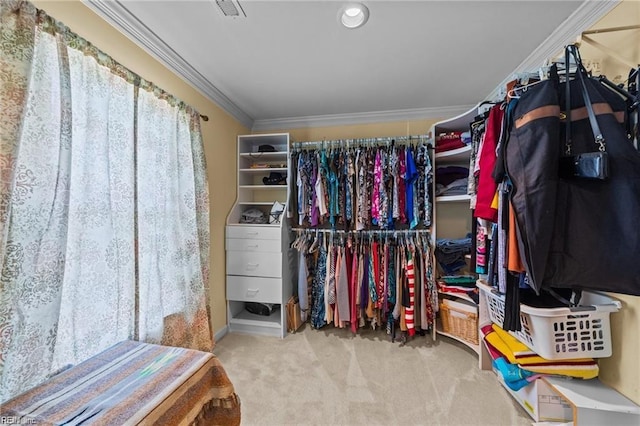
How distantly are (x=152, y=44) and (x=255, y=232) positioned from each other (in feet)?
5.27

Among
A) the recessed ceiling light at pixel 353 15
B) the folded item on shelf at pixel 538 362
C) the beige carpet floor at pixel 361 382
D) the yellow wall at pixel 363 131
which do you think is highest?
the recessed ceiling light at pixel 353 15

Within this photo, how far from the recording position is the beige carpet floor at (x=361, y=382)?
1.44m

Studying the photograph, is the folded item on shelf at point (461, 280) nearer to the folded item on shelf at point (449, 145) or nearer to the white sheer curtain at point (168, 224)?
the folded item on shelf at point (449, 145)

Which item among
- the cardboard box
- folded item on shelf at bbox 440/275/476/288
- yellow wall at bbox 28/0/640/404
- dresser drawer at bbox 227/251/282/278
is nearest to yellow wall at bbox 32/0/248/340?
yellow wall at bbox 28/0/640/404

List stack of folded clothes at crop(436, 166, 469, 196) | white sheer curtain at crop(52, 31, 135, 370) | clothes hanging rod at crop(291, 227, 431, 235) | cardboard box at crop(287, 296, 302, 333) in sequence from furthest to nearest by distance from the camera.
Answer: cardboard box at crop(287, 296, 302, 333) < clothes hanging rod at crop(291, 227, 431, 235) < stack of folded clothes at crop(436, 166, 469, 196) < white sheer curtain at crop(52, 31, 135, 370)

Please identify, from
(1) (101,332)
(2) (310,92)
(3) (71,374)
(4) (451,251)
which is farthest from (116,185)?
(4) (451,251)

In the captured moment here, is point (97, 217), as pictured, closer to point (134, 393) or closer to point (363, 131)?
point (134, 393)

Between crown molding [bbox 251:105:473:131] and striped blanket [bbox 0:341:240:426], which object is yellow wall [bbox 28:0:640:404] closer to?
crown molding [bbox 251:105:473:131]

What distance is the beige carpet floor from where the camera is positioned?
1437mm

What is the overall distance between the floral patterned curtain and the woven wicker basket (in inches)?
84.1

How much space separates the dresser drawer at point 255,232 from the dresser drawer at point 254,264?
0.17m

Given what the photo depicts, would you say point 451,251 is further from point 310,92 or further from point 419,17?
point 310,92

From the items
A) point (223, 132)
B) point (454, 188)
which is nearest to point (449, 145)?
point (454, 188)

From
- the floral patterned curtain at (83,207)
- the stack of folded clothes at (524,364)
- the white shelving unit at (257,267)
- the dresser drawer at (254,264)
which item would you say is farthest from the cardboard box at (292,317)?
the stack of folded clothes at (524,364)
